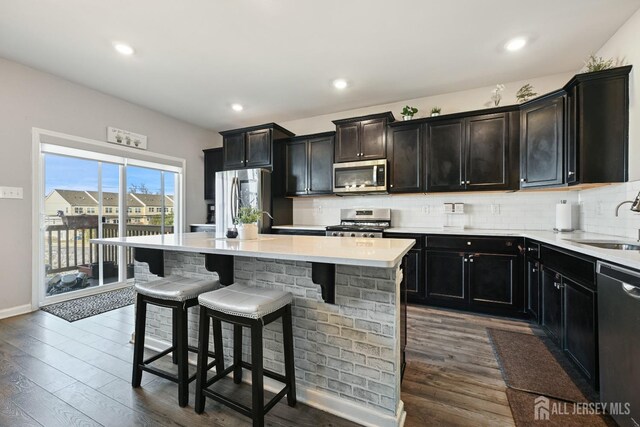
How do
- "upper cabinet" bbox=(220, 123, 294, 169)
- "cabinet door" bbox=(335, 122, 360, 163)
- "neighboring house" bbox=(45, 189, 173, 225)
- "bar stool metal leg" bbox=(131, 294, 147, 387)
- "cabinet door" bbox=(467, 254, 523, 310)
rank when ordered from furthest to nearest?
A: "upper cabinet" bbox=(220, 123, 294, 169) < "cabinet door" bbox=(335, 122, 360, 163) < "neighboring house" bbox=(45, 189, 173, 225) < "cabinet door" bbox=(467, 254, 523, 310) < "bar stool metal leg" bbox=(131, 294, 147, 387)

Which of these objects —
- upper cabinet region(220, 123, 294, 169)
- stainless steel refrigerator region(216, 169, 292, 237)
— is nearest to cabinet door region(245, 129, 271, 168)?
upper cabinet region(220, 123, 294, 169)

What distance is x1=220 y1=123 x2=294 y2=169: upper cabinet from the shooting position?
4.34 m

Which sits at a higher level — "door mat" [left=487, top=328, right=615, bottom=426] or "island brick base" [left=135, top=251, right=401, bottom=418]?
"island brick base" [left=135, top=251, right=401, bottom=418]

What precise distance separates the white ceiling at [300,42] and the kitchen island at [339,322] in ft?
6.22

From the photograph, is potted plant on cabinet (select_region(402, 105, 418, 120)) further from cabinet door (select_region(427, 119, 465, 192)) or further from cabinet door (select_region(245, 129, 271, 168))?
cabinet door (select_region(245, 129, 271, 168))

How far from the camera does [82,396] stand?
5.56 ft

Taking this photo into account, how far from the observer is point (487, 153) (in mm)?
3248

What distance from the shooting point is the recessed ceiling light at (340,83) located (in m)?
3.38

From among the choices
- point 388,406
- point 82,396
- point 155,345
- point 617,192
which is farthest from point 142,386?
point 617,192

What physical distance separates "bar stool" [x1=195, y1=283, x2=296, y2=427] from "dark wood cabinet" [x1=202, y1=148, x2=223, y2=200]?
3.95 metres

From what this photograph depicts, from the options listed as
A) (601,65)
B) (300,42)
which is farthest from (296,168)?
(601,65)

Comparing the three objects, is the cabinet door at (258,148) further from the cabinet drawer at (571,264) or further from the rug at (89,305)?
the cabinet drawer at (571,264)

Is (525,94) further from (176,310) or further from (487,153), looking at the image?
(176,310)

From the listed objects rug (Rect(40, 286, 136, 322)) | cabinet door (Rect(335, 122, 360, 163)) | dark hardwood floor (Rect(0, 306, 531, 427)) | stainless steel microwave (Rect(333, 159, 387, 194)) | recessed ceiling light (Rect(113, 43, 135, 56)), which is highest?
recessed ceiling light (Rect(113, 43, 135, 56))
